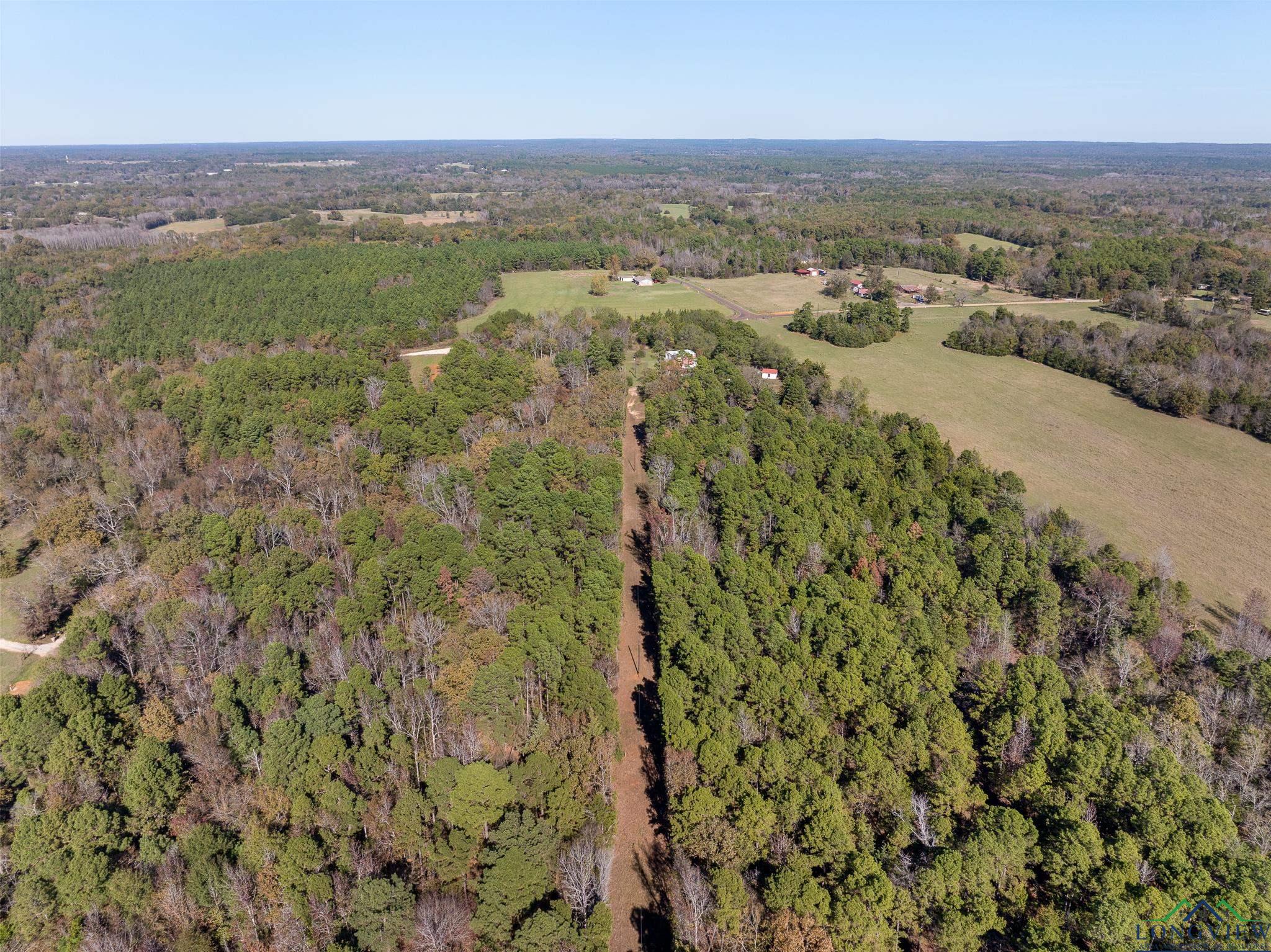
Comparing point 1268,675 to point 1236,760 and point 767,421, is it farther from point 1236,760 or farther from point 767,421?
point 767,421

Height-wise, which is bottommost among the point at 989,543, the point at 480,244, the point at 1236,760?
the point at 1236,760

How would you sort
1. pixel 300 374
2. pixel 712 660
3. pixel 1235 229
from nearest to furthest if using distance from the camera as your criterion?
pixel 712 660 < pixel 300 374 < pixel 1235 229

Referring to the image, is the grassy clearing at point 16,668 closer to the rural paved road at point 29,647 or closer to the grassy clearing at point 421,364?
the rural paved road at point 29,647

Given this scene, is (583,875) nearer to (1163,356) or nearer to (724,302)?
(1163,356)

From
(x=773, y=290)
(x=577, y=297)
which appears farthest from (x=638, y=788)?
(x=773, y=290)

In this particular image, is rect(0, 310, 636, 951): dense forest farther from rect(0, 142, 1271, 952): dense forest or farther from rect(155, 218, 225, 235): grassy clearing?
rect(155, 218, 225, 235): grassy clearing

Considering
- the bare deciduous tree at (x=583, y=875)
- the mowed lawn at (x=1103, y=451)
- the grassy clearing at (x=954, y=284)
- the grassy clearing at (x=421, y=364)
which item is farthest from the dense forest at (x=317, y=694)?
the grassy clearing at (x=954, y=284)

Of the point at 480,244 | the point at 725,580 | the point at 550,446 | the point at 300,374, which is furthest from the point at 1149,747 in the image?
the point at 480,244
